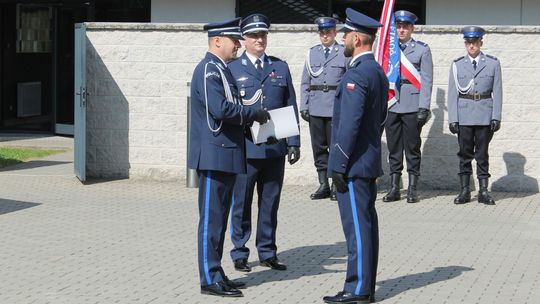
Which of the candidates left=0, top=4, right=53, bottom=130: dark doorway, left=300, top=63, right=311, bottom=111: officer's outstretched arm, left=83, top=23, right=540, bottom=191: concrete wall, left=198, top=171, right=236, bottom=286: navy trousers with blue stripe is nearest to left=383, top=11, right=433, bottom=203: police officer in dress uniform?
left=83, top=23, right=540, bottom=191: concrete wall

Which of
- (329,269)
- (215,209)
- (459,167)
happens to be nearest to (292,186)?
(459,167)

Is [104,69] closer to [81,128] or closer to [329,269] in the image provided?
[81,128]

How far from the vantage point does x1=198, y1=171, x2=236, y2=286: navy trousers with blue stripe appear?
340 inches

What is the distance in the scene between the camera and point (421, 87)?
13570mm

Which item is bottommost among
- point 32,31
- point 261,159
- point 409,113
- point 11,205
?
point 11,205

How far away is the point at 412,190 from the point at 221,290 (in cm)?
547

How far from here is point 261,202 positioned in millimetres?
9867

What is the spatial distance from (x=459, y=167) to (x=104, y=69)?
4.67 meters

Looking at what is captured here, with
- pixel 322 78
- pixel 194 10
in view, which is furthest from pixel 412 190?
pixel 194 10

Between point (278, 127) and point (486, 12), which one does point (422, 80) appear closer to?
point (278, 127)

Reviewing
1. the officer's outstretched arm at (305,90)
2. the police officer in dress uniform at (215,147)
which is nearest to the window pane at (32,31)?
the officer's outstretched arm at (305,90)

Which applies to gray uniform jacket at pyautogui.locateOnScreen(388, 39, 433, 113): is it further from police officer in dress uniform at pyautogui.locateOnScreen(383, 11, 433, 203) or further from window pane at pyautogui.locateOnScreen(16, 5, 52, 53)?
window pane at pyautogui.locateOnScreen(16, 5, 52, 53)

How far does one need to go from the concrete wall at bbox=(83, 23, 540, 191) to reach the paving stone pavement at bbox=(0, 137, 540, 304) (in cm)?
40

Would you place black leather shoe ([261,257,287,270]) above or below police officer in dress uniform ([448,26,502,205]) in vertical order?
below
